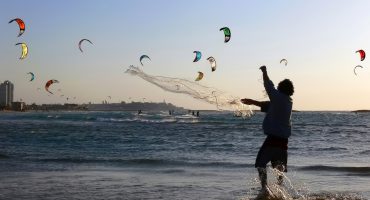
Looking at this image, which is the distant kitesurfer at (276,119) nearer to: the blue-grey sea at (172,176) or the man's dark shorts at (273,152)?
the man's dark shorts at (273,152)

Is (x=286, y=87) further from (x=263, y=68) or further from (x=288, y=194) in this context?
(x=288, y=194)

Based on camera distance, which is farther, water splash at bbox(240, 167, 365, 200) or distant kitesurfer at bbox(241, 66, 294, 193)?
water splash at bbox(240, 167, 365, 200)

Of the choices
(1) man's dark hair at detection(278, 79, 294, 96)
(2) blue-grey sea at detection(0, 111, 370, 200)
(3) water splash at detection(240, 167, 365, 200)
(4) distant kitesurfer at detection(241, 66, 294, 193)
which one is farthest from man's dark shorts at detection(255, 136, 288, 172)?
(1) man's dark hair at detection(278, 79, 294, 96)

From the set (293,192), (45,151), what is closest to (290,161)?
(293,192)

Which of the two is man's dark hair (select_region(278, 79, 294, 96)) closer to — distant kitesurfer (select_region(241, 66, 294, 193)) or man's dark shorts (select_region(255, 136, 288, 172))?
distant kitesurfer (select_region(241, 66, 294, 193))

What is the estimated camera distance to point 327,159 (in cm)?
1817

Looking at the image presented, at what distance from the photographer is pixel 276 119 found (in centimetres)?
738

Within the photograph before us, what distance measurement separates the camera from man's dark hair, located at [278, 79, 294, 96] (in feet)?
24.6

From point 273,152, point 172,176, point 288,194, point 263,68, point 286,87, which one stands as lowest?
point 172,176

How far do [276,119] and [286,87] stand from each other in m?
0.47

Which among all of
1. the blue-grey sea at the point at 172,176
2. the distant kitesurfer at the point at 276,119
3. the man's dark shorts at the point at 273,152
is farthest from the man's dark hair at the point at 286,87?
the blue-grey sea at the point at 172,176

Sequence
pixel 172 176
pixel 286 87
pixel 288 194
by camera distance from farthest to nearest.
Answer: pixel 172 176 < pixel 288 194 < pixel 286 87

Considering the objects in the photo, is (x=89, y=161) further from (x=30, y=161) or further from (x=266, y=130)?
(x=266, y=130)

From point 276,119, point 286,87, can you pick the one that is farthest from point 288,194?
point 286,87
